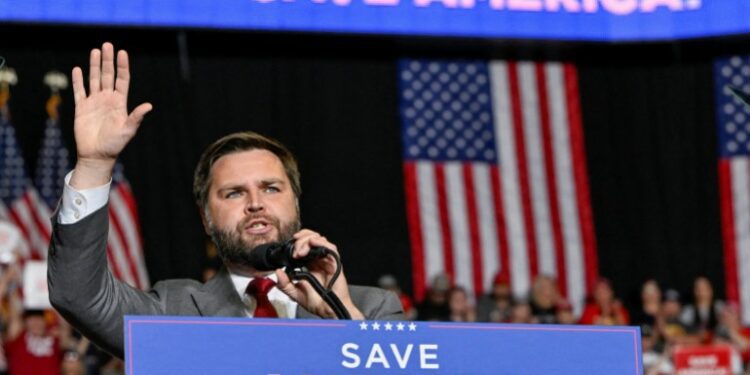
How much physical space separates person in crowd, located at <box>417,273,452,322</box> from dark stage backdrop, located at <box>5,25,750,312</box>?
2.44 meters

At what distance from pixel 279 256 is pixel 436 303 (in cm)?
887

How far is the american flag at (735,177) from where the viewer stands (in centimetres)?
1523

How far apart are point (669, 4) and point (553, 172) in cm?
519

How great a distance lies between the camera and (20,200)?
1383 centimetres

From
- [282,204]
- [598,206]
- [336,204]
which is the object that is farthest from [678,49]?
[282,204]

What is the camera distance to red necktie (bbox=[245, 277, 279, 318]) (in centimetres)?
357

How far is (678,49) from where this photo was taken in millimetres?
16094

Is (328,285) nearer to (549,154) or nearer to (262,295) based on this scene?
(262,295)

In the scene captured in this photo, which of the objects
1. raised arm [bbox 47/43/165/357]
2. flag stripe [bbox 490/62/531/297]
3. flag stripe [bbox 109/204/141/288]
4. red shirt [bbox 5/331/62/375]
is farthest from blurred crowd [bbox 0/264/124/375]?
raised arm [bbox 47/43/165/357]

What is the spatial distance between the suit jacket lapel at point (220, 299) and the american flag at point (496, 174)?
1106cm

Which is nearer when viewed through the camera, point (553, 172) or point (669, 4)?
point (669, 4)

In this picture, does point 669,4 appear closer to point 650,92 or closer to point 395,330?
point 650,92

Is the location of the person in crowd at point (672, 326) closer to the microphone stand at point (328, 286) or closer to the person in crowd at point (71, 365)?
the person in crowd at point (71, 365)

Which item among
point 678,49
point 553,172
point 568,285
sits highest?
point 678,49
